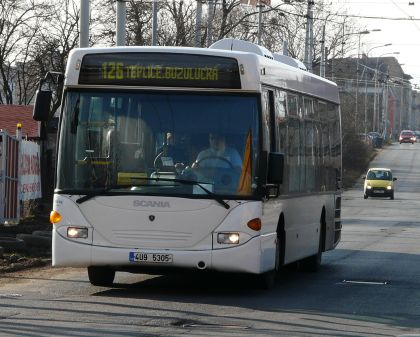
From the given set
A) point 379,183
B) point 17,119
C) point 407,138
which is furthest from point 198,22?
point 407,138

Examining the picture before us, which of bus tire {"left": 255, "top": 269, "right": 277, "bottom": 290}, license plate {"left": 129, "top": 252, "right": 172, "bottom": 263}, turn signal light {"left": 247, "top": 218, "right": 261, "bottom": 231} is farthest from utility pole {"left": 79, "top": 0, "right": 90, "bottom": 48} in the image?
turn signal light {"left": 247, "top": 218, "right": 261, "bottom": 231}

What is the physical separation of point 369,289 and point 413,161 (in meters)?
92.2

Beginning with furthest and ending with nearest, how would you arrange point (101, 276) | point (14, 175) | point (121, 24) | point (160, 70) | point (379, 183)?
point (379, 183), point (121, 24), point (14, 175), point (101, 276), point (160, 70)

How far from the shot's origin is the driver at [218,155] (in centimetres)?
1398

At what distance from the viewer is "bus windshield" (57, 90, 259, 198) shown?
45.8 ft

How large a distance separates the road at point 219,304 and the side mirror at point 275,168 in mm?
1398

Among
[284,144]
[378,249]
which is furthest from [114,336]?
[378,249]

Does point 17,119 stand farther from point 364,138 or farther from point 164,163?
point 364,138

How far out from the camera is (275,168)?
46.3 ft

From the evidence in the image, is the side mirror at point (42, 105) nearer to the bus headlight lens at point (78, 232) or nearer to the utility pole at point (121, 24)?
the bus headlight lens at point (78, 232)

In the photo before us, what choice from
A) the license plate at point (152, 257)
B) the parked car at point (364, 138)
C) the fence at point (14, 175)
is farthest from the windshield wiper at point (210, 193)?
the parked car at point (364, 138)

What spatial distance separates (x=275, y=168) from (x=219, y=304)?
1.72 meters

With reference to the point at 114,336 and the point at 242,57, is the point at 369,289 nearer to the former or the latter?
the point at 242,57

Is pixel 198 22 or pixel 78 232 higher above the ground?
pixel 198 22
